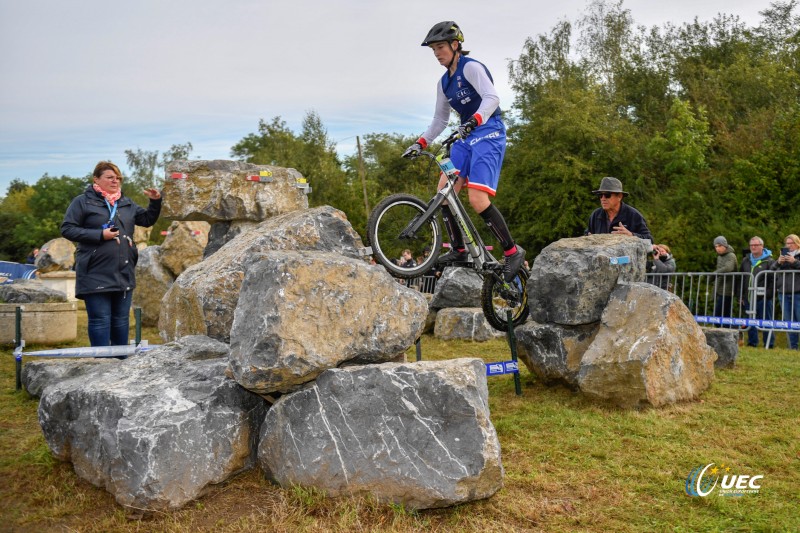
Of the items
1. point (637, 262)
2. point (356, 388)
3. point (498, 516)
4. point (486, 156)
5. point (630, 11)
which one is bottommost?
point (498, 516)

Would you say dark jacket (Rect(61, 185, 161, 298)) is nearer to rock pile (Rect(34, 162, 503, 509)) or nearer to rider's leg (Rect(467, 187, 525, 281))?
rock pile (Rect(34, 162, 503, 509))

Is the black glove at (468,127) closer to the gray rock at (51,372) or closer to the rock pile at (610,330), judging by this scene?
the rock pile at (610,330)

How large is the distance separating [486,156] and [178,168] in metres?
5.97

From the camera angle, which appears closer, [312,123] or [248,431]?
[248,431]

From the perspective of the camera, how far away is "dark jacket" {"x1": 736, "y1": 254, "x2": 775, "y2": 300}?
10711 mm

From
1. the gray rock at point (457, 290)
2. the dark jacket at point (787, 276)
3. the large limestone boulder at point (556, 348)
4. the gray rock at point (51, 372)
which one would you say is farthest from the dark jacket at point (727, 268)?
the gray rock at point (51, 372)

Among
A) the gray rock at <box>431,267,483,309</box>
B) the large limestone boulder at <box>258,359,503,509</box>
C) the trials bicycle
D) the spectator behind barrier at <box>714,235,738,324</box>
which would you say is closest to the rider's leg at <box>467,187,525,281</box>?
the trials bicycle

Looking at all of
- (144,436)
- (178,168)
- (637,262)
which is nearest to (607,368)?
(637,262)

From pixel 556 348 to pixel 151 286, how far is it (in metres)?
9.43

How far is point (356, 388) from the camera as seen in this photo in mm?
4234

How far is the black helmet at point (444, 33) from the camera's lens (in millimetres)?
5676

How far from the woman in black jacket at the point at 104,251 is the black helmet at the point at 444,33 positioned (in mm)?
3147

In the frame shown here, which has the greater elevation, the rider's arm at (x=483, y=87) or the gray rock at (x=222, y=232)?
the rider's arm at (x=483, y=87)

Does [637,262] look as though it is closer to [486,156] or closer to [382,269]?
[486,156]
